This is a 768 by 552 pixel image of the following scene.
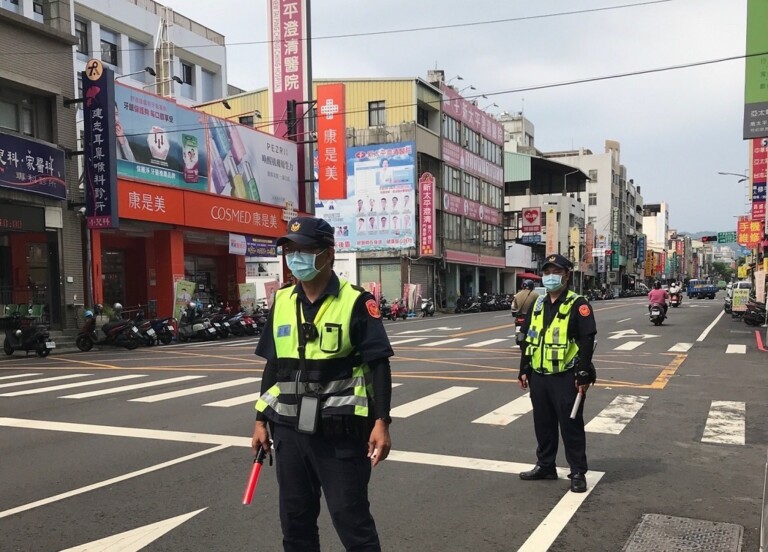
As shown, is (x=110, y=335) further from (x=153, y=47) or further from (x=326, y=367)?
(x=153, y=47)

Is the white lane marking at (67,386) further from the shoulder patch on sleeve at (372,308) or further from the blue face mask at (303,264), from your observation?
the shoulder patch on sleeve at (372,308)

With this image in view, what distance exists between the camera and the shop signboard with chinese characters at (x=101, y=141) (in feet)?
63.3

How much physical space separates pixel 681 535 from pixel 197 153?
925 inches

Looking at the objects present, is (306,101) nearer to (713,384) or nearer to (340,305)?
(713,384)

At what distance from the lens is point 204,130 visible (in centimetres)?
2505

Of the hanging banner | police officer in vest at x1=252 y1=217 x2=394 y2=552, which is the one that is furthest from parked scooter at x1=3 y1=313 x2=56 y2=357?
the hanging banner

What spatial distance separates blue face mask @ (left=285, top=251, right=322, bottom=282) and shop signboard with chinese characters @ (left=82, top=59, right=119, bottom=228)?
18039 mm

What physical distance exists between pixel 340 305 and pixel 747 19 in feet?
51.4

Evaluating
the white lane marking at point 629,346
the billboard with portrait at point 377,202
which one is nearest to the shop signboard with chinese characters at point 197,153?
the billboard with portrait at point 377,202

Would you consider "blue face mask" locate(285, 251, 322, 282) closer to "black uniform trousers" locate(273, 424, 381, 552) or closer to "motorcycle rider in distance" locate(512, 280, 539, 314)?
"black uniform trousers" locate(273, 424, 381, 552)

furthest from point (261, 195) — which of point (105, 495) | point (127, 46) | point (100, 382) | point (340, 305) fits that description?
point (340, 305)

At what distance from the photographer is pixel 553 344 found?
5.20m

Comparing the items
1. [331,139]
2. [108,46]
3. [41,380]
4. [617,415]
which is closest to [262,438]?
[617,415]

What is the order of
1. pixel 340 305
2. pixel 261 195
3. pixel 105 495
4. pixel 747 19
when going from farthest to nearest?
pixel 261 195 < pixel 747 19 < pixel 105 495 < pixel 340 305
